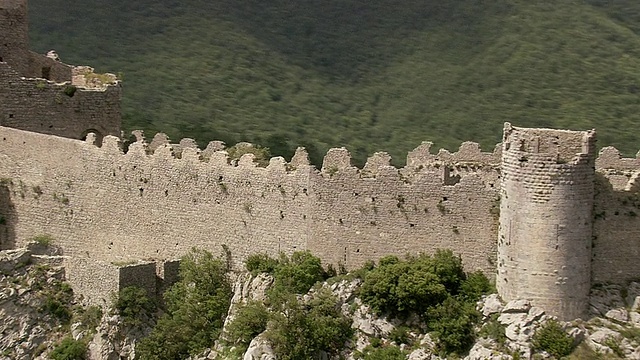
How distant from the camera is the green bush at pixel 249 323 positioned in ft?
130

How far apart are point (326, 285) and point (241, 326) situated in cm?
244

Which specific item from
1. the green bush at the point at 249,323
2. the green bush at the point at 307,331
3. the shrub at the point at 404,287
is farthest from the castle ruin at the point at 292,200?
the green bush at the point at 249,323

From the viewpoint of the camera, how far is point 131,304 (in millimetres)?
42594

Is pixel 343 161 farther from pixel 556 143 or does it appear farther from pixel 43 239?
pixel 43 239

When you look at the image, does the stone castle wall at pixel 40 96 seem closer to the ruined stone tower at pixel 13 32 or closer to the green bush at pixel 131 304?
the ruined stone tower at pixel 13 32

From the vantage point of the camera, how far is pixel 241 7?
8325cm

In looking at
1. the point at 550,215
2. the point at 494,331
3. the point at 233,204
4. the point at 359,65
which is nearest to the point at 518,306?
the point at 494,331

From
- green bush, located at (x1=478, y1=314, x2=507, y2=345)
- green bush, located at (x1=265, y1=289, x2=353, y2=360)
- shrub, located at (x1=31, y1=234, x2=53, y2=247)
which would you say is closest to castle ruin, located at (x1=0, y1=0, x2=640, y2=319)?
shrub, located at (x1=31, y1=234, x2=53, y2=247)

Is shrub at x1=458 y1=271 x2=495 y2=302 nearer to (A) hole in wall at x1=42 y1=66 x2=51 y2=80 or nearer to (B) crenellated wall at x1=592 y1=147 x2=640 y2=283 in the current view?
(B) crenellated wall at x1=592 y1=147 x2=640 y2=283

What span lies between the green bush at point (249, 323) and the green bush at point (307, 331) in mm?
633

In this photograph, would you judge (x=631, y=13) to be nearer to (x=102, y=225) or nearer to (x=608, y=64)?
(x=608, y=64)

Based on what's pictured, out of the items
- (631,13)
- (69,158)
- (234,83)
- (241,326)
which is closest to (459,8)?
(631,13)

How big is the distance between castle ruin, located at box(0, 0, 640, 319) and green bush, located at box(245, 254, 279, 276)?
310 millimetres

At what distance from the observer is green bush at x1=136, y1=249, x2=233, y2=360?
41.7 meters
